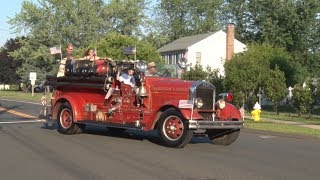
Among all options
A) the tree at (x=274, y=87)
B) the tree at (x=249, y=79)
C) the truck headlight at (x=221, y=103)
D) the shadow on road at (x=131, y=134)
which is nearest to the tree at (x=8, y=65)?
the tree at (x=249, y=79)

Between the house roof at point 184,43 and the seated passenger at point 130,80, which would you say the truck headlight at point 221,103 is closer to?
the seated passenger at point 130,80

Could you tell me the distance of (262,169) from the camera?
9.90 meters

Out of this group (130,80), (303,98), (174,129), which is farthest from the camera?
(303,98)

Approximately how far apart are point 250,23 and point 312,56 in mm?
14034

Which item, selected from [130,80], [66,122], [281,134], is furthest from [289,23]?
[130,80]

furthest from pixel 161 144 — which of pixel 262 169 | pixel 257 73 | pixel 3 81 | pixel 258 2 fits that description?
pixel 3 81

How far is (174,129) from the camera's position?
12.5 m

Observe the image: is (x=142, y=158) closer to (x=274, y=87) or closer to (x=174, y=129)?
(x=174, y=129)

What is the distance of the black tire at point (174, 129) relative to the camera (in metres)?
12.3

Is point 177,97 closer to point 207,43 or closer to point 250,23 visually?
point 207,43

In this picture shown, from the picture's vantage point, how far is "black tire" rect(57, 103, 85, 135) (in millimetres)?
15070

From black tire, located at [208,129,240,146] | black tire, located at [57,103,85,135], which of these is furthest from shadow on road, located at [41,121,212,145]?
black tire, located at [57,103,85,135]

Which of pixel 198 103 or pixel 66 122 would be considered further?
pixel 66 122

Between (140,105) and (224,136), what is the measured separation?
7.67 feet
